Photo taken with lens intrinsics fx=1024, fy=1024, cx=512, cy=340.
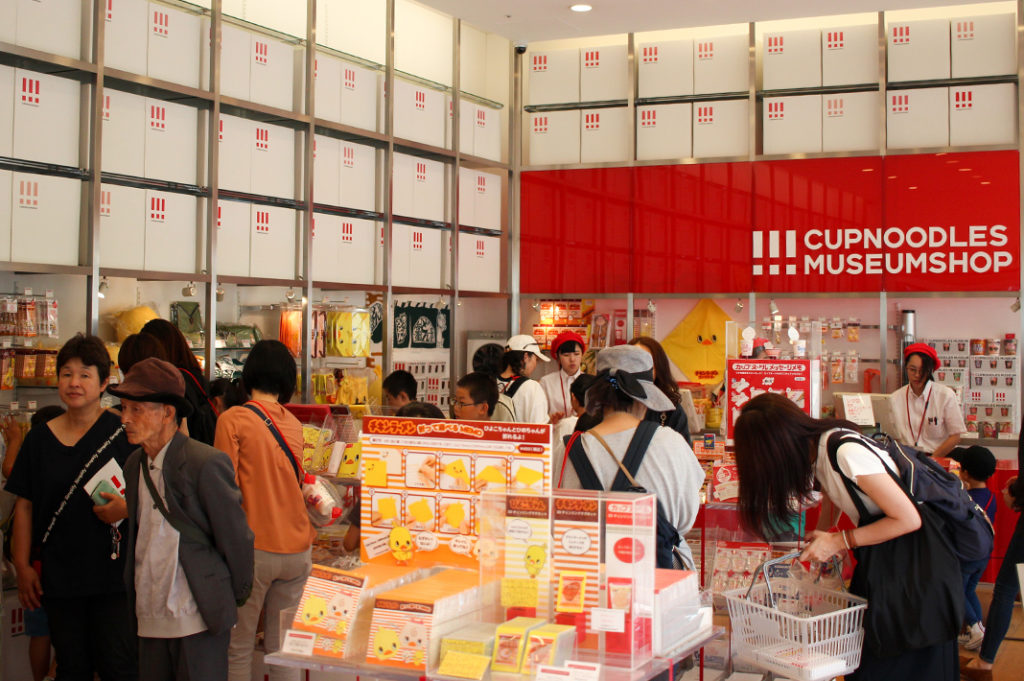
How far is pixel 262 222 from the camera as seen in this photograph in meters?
6.34

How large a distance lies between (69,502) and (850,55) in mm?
6292

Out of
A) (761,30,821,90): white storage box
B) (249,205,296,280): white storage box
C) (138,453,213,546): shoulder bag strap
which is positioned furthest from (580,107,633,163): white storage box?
(138,453,213,546): shoulder bag strap

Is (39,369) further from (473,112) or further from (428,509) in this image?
(473,112)

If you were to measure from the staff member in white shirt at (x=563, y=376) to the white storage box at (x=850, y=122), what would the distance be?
101 inches

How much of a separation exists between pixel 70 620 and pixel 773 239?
227 inches

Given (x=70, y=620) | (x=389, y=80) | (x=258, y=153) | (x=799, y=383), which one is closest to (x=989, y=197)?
(x=799, y=383)

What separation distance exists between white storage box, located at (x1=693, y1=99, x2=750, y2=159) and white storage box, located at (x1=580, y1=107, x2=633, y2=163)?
0.55m

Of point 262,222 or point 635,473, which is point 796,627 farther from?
point 262,222

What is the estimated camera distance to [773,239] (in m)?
7.95

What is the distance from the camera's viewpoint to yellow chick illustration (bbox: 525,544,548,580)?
2.49m

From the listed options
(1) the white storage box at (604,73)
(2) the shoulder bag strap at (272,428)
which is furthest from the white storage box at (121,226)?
(1) the white storage box at (604,73)

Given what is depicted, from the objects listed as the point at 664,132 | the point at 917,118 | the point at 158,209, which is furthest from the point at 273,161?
the point at 917,118

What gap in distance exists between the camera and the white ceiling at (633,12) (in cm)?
708

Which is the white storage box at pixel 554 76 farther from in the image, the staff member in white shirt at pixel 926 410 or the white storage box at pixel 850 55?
the staff member in white shirt at pixel 926 410
